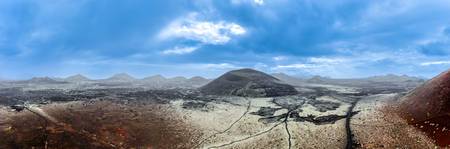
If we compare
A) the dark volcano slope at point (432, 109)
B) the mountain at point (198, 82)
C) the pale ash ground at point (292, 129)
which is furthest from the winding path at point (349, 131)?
the mountain at point (198, 82)

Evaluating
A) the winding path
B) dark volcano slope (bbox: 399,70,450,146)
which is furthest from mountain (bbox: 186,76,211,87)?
dark volcano slope (bbox: 399,70,450,146)

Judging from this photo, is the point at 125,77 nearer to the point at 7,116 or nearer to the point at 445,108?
the point at 7,116

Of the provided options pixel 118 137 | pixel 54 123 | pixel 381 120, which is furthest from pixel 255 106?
pixel 54 123

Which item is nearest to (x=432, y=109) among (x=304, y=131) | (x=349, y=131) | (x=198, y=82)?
(x=349, y=131)

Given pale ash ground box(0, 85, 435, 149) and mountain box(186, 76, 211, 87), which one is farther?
mountain box(186, 76, 211, 87)

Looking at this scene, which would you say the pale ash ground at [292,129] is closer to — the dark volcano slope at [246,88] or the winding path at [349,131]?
the winding path at [349,131]

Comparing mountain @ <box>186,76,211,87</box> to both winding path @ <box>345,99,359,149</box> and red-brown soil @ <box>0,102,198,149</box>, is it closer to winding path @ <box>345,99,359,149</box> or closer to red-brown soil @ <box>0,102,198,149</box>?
red-brown soil @ <box>0,102,198,149</box>
